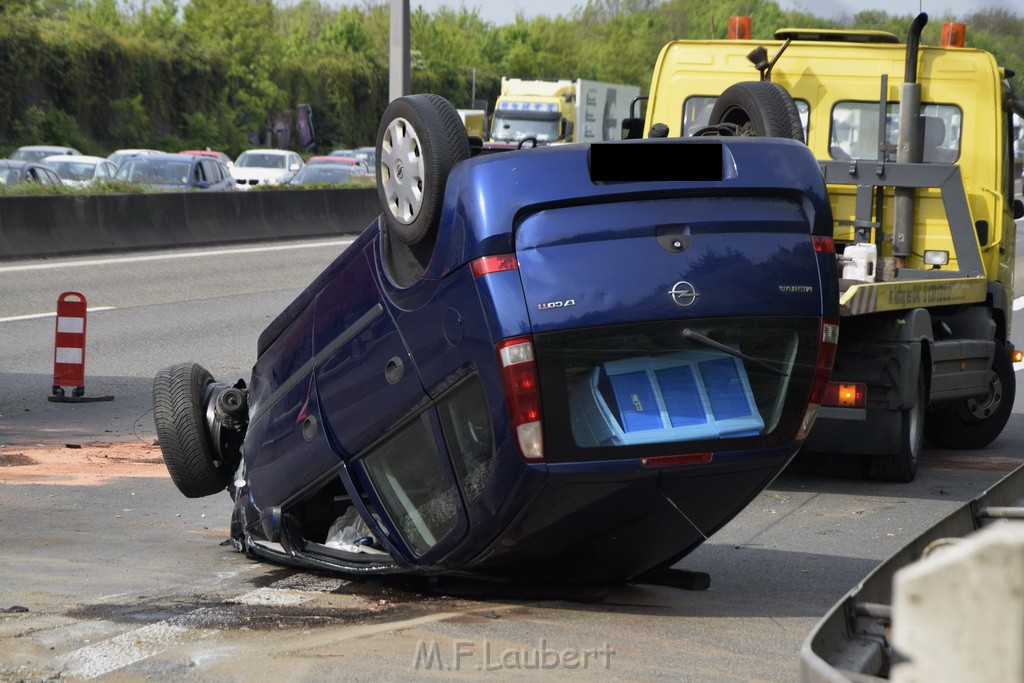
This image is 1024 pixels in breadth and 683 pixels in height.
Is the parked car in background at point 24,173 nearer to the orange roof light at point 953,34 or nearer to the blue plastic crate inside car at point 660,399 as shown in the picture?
the orange roof light at point 953,34

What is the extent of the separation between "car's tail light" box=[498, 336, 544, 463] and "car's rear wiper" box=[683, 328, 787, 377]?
1.88ft

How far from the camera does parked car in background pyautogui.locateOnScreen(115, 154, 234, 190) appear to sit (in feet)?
93.1

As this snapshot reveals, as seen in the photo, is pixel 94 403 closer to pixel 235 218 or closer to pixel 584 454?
pixel 584 454

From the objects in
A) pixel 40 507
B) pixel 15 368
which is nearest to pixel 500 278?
pixel 40 507

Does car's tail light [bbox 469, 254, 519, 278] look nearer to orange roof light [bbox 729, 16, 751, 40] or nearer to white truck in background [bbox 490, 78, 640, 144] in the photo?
orange roof light [bbox 729, 16, 751, 40]

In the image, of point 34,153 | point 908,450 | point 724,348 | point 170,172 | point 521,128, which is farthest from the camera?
point 521,128

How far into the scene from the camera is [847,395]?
30.8 ft

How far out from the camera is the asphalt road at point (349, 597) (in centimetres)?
504

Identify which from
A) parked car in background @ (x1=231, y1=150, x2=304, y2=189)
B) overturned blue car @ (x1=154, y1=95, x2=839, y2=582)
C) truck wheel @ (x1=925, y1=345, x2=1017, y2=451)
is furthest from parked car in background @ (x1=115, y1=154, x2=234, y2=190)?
overturned blue car @ (x1=154, y1=95, x2=839, y2=582)

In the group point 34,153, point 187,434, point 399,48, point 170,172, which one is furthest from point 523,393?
point 34,153

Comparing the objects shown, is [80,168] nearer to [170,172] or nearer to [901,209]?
[170,172]

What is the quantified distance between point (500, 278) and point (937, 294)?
567cm

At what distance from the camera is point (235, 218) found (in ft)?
89.4

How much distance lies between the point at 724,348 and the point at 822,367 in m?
0.47
